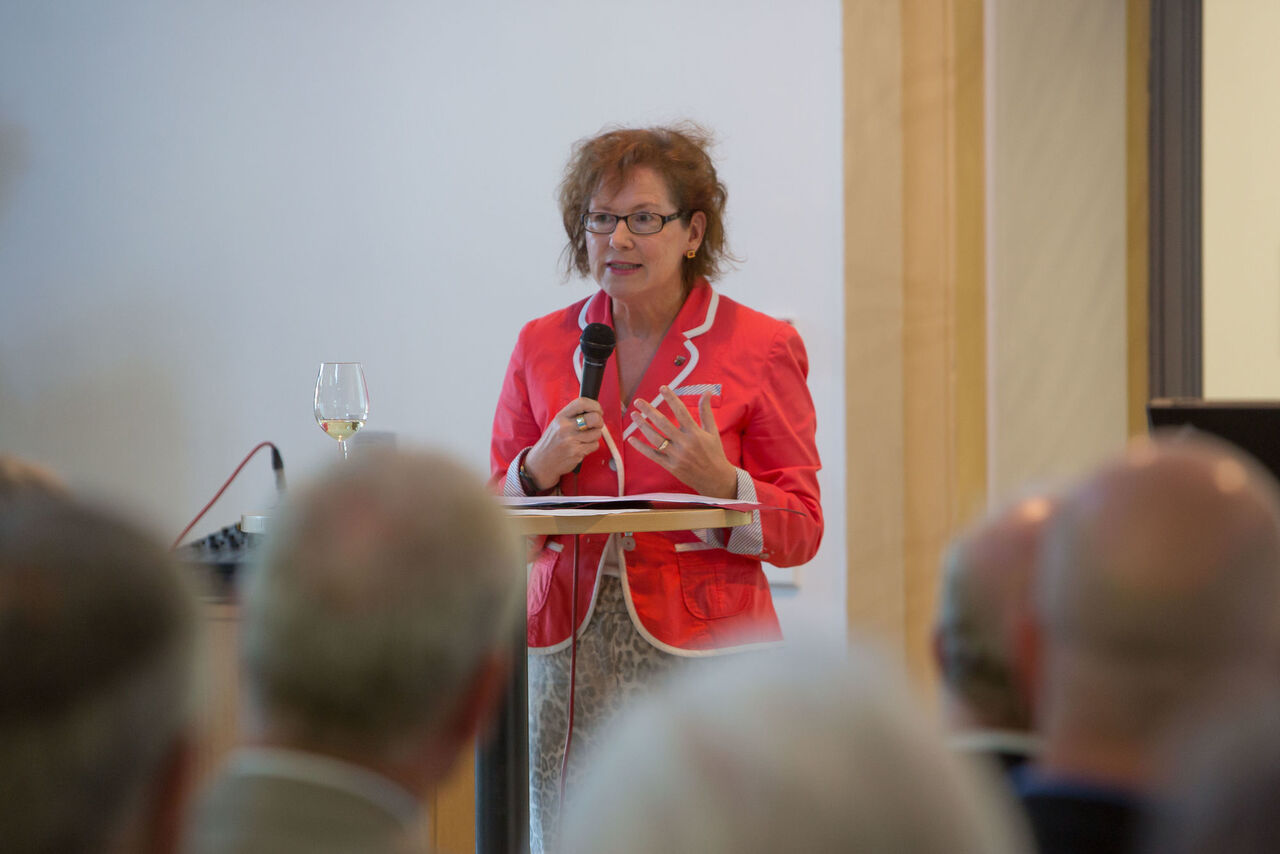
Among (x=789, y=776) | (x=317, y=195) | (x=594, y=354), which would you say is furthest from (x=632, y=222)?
(x=317, y=195)

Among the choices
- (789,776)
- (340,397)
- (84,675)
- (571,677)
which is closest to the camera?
(789,776)

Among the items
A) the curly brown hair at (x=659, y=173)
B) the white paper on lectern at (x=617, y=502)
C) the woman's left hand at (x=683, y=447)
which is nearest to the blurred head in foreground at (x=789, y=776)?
the white paper on lectern at (x=617, y=502)

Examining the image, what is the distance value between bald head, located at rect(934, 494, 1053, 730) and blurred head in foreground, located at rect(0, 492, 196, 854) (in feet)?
0.85

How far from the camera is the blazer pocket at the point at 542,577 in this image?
239 centimetres

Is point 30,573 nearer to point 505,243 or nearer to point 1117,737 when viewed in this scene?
point 1117,737

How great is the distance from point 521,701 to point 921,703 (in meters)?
1.77

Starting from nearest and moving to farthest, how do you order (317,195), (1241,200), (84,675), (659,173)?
1. (84,675)
2. (659,173)
3. (1241,200)
4. (317,195)

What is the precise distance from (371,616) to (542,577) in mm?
2006

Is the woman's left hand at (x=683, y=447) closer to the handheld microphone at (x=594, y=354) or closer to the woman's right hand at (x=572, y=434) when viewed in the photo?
the woman's right hand at (x=572, y=434)

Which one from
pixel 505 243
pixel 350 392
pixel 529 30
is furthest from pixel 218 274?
pixel 350 392

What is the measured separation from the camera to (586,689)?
92.9 inches

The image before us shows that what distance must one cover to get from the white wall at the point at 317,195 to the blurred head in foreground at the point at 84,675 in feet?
12.1

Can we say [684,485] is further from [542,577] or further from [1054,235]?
[1054,235]

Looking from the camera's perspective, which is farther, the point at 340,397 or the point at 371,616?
the point at 340,397
